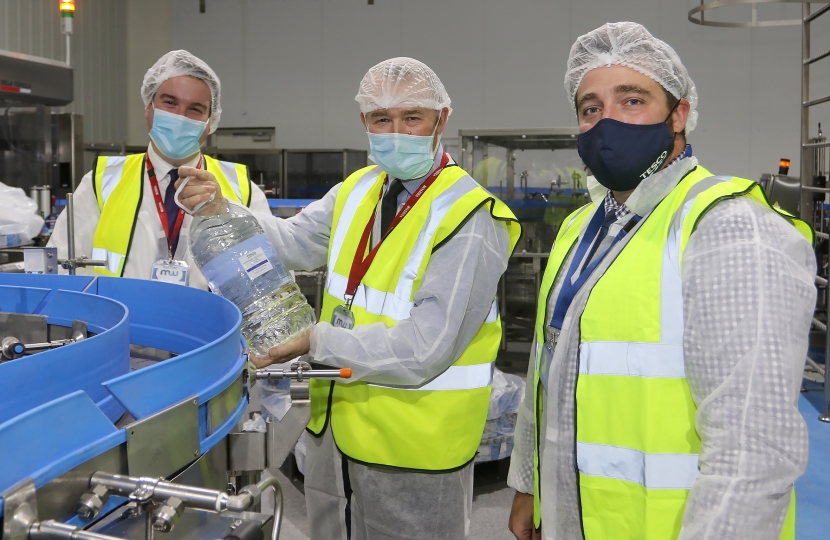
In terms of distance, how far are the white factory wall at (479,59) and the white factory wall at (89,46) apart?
1338mm

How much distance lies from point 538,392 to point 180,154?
1.27 meters

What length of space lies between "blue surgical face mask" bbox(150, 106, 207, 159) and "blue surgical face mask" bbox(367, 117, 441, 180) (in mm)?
569

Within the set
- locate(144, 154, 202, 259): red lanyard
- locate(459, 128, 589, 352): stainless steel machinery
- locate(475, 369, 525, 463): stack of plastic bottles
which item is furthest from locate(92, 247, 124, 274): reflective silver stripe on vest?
locate(459, 128, 589, 352): stainless steel machinery

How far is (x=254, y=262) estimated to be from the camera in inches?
60.1

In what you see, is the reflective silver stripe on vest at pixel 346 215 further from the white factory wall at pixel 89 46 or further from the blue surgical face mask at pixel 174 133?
the white factory wall at pixel 89 46

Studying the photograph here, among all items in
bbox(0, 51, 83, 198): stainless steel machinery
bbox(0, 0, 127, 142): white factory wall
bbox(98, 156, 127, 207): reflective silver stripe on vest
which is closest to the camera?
bbox(98, 156, 127, 207): reflective silver stripe on vest

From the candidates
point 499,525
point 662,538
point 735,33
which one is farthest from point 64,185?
point 735,33

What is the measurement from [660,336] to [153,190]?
1.52 meters

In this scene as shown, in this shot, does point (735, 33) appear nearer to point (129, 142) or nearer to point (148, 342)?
point (129, 142)

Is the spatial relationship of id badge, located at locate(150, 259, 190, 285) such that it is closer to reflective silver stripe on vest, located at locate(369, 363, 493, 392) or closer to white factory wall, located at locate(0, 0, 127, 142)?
reflective silver stripe on vest, located at locate(369, 363, 493, 392)

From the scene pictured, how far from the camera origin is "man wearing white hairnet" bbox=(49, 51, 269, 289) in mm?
1990

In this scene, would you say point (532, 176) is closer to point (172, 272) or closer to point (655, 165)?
point (172, 272)

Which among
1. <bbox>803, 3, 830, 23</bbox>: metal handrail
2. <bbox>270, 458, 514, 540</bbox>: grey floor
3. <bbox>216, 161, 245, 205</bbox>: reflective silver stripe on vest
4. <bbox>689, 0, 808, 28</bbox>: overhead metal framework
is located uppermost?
<bbox>689, 0, 808, 28</bbox>: overhead metal framework

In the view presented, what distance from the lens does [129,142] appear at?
29.7 feet
